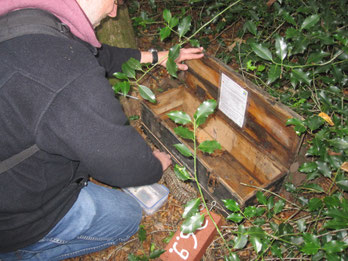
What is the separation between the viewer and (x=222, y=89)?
2.13 m

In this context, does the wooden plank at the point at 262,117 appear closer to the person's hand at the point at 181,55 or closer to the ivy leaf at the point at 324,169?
the person's hand at the point at 181,55

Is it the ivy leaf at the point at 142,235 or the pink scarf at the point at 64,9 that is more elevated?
the pink scarf at the point at 64,9

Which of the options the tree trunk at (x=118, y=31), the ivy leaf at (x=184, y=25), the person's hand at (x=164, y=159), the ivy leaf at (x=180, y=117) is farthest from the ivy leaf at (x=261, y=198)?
the tree trunk at (x=118, y=31)

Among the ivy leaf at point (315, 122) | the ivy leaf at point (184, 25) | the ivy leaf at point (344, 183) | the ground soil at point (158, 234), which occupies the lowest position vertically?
the ground soil at point (158, 234)

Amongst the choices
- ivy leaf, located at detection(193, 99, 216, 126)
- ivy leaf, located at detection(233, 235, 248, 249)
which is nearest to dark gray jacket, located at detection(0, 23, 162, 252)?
ivy leaf, located at detection(193, 99, 216, 126)

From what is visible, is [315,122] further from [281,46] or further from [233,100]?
[233,100]

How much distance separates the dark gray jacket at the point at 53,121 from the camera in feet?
3.10

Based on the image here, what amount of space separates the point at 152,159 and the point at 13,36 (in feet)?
2.88

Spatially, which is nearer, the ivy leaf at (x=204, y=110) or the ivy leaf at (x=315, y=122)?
the ivy leaf at (x=204, y=110)

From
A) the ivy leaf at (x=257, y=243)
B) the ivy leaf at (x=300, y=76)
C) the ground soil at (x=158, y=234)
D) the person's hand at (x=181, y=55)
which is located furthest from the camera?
the person's hand at (x=181, y=55)

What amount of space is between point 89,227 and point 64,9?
131cm

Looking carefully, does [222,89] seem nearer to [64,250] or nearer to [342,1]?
[342,1]

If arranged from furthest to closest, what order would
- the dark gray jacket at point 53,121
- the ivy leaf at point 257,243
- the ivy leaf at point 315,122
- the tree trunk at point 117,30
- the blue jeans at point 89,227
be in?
the tree trunk at point 117,30 < the blue jeans at point 89,227 < the ivy leaf at point 315,122 < the ivy leaf at point 257,243 < the dark gray jacket at point 53,121

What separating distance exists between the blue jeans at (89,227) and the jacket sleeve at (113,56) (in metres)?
0.90
